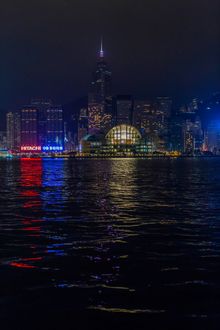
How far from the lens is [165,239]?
21.7m

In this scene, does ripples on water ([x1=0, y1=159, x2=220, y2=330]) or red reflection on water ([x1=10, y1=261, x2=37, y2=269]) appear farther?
red reflection on water ([x1=10, y1=261, x2=37, y2=269])

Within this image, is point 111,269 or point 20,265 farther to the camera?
point 20,265

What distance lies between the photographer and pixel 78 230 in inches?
971

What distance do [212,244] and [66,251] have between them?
18.4 feet

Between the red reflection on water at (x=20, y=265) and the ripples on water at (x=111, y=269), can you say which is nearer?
the ripples on water at (x=111, y=269)

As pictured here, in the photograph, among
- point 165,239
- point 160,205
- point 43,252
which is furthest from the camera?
point 160,205

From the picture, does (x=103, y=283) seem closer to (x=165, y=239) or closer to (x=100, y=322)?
(x=100, y=322)

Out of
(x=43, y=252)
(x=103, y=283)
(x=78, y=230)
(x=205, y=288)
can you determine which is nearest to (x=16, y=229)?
(x=78, y=230)

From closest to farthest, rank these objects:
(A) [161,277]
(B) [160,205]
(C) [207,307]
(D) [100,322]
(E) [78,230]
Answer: (D) [100,322]
(C) [207,307]
(A) [161,277]
(E) [78,230]
(B) [160,205]

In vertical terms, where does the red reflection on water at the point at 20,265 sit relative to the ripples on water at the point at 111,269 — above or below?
above

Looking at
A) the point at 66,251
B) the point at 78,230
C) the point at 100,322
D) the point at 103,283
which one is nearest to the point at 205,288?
the point at 103,283

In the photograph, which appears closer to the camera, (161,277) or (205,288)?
(205,288)

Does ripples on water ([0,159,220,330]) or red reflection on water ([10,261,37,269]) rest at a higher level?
red reflection on water ([10,261,37,269])

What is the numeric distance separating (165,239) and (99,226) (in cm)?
507
